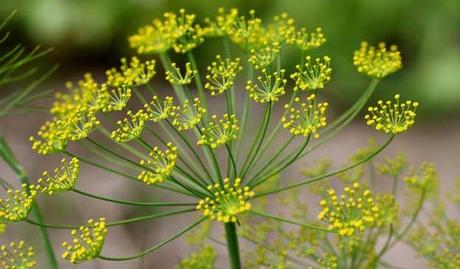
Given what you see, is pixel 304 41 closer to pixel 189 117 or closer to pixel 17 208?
pixel 189 117

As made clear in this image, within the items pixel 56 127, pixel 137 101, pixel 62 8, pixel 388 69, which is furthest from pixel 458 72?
A: pixel 56 127

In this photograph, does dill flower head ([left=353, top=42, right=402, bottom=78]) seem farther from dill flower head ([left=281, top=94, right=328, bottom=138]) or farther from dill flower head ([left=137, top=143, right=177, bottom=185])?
dill flower head ([left=137, top=143, right=177, bottom=185])

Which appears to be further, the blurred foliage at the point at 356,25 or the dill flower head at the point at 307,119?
the blurred foliage at the point at 356,25

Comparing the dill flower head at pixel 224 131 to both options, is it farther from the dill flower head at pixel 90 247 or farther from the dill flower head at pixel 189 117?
the dill flower head at pixel 90 247

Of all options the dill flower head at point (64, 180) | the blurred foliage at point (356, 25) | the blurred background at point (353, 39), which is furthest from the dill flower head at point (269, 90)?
the blurred foliage at point (356, 25)

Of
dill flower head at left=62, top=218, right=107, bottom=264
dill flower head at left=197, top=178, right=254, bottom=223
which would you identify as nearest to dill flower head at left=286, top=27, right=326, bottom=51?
dill flower head at left=197, top=178, right=254, bottom=223

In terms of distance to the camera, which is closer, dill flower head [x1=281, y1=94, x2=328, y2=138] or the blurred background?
dill flower head [x1=281, y1=94, x2=328, y2=138]

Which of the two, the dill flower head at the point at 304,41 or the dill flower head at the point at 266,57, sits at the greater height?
the dill flower head at the point at 304,41

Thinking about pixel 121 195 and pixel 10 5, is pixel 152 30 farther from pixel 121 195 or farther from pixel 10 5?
pixel 10 5
